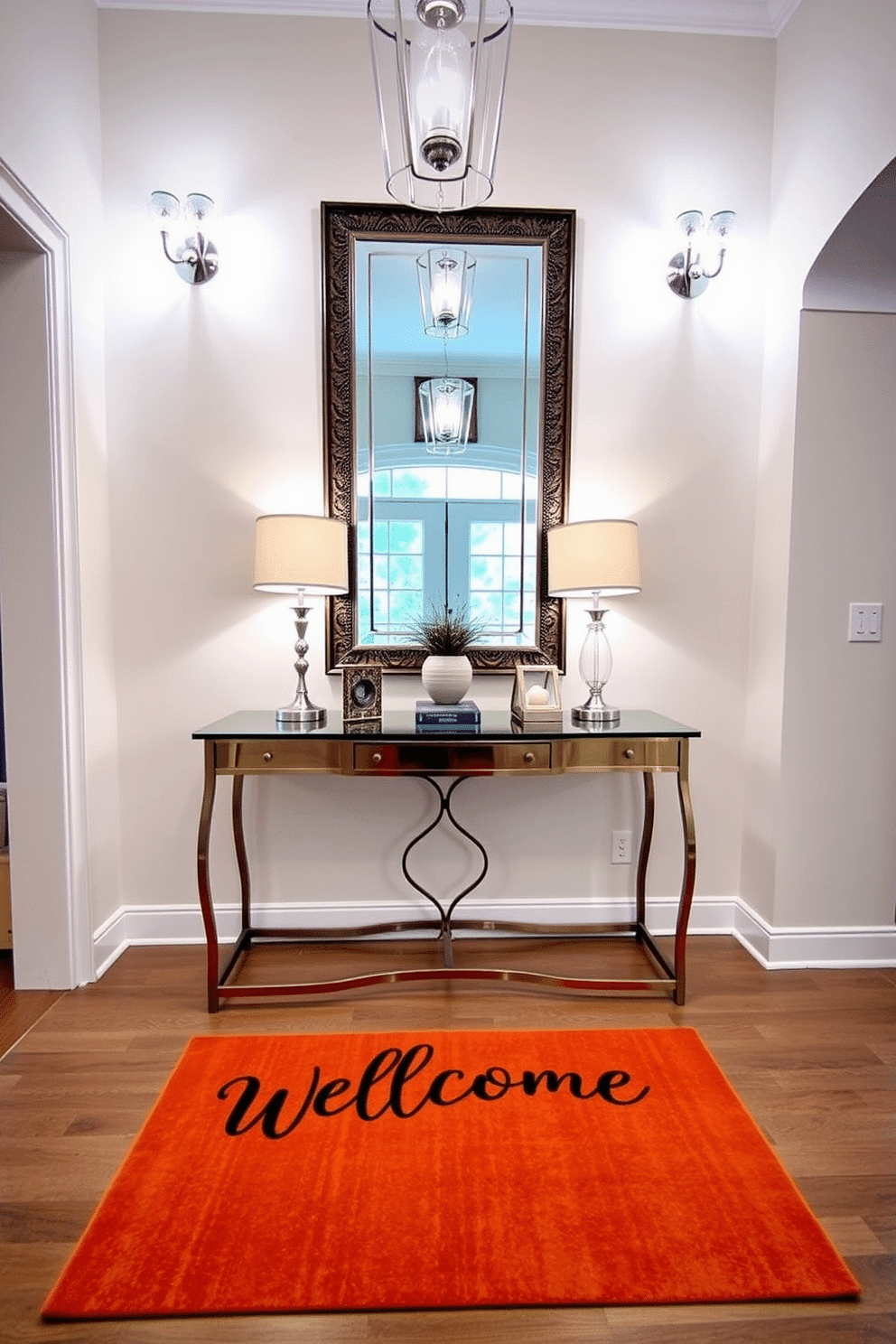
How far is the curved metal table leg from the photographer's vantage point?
2.24 meters

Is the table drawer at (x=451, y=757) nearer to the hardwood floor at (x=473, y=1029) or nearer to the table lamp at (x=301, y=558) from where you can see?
the table lamp at (x=301, y=558)

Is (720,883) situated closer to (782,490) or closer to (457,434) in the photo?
(782,490)

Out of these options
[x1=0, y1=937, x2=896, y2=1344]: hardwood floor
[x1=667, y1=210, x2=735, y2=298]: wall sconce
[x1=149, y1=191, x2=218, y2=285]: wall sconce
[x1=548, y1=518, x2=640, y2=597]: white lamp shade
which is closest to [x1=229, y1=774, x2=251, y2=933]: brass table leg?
[x1=0, y1=937, x2=896, y2=1344]: hardwood floor

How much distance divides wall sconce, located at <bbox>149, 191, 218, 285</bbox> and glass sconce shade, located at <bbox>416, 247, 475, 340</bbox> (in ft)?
2.23

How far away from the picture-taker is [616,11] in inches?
89.0

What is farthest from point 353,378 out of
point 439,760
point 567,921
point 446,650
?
point 567,921

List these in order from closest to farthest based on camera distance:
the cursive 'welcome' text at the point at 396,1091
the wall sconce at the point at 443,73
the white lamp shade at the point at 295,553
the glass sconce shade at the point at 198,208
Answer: the wall sconce at the point at 443,73, the cursive 'welcome' text at the point at 396,1091, the white lamp shade at the point at 295,553, the glass sconce shade at the point at 198,208

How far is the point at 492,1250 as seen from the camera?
1.25 meters

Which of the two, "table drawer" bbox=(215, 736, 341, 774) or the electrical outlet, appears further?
the electrical outlet

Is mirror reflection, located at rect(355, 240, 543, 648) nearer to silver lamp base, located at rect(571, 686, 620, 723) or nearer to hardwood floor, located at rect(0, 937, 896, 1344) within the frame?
silver lamp base, located at rect(571, 686, 620, 723)

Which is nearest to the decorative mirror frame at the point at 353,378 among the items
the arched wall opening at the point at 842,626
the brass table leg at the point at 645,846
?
the brass table leg at the point at 645,846

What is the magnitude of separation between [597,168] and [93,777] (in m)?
2.59

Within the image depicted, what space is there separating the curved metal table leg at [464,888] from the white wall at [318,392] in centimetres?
8

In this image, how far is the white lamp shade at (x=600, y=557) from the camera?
6.97ft
